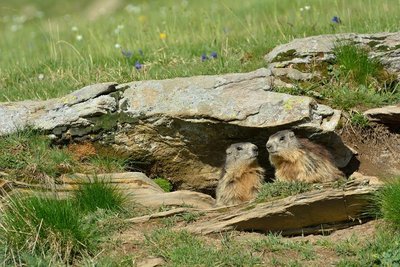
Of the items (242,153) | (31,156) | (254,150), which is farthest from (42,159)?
(254,150)

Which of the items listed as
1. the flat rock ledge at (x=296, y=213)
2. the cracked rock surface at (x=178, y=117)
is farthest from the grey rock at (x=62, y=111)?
the flat rock ledge at (x=296, y=213)

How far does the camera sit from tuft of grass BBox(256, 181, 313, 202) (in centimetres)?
803

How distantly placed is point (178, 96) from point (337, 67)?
2251 millimetres

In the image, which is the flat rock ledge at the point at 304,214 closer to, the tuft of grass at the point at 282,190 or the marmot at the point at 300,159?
the tuft of grass at the point at 282,190

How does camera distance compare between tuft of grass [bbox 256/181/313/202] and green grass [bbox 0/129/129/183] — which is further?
green grass [bbox 0/129/129/183]

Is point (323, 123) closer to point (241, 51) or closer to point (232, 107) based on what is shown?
point (232, 107)

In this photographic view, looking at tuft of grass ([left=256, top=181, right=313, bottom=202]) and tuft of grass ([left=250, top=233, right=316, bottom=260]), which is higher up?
tuft of grass ([left=256, top=181, right=313, bottom=202])

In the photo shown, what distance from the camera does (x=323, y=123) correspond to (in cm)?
909

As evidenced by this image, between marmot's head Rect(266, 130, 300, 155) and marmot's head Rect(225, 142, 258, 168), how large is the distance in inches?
12.1

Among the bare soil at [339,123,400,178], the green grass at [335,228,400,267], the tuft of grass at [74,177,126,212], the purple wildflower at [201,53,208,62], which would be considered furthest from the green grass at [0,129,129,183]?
the green grass at [335,228,400,267]

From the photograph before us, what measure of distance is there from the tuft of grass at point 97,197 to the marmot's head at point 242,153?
1727mm

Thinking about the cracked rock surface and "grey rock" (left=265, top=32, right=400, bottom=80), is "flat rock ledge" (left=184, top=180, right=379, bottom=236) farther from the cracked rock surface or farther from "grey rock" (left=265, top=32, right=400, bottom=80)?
"grey rock" (left=265, top=32, right=400, bottom=80)

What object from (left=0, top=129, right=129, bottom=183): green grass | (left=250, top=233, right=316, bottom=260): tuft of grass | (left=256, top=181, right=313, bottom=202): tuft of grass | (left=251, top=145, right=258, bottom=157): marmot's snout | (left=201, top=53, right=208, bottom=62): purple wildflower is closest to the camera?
(left=250, top=233, right=316, bottom=260): tuft of grass

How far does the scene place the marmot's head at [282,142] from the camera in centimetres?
880
